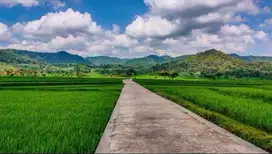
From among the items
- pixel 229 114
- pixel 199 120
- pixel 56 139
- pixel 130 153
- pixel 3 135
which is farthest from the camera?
pixel 229 114

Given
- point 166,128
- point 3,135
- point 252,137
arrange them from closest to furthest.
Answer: point 3,135, point 252,137, point 166,128

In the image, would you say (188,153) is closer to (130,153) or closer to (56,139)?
(130,153)

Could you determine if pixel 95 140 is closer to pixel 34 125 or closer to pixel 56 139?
pixel 56 139

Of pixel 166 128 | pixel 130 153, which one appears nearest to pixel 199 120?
pixel 166 128

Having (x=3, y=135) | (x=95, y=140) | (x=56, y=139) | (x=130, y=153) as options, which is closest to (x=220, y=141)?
(x=130, y=153)

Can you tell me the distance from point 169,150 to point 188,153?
57 centimetres

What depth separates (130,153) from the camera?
8.27m

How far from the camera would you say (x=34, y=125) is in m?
12.5

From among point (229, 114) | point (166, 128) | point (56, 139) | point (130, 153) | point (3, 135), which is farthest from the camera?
point (229, 114)

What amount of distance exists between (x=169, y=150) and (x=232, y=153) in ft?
5.57

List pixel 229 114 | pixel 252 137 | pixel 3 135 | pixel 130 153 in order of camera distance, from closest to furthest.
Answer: pixel 130 153, pixel 3 135, pixel 252 137, pixel 229 114

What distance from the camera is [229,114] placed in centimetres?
1847

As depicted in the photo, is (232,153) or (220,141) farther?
(220,141)

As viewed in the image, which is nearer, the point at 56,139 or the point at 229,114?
the point at 56,139
